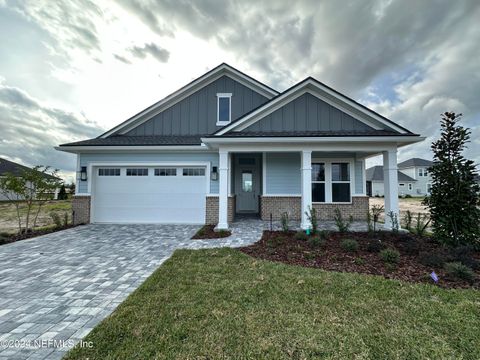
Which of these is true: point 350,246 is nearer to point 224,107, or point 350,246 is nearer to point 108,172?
point 224,107

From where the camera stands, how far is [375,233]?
636cm

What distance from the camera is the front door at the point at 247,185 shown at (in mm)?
11039

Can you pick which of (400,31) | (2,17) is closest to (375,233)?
(400,31)

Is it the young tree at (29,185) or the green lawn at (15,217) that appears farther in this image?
the green lawn at (15,217)

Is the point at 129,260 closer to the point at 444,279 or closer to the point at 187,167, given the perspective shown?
the point at 187,167

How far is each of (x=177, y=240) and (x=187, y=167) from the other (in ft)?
11.8

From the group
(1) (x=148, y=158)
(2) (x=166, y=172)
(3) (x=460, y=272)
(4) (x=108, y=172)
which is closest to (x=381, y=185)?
(3) (x=460, y=272)

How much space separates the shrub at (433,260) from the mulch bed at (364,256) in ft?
0.08

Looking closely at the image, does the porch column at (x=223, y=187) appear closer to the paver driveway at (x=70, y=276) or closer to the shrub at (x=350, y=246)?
the paver driveway at (x=70, y=276)

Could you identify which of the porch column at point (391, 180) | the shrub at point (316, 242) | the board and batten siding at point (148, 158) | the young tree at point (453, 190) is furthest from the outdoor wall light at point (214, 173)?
the young tree at point (453, 190)

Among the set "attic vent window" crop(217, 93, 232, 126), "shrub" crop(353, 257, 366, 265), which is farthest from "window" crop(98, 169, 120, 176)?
"shrub" crop(353, 257, 366, 265)

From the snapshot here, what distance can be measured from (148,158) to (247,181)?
4.98 meters

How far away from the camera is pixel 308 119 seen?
25.9ft

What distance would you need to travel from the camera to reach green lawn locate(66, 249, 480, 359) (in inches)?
80.0
